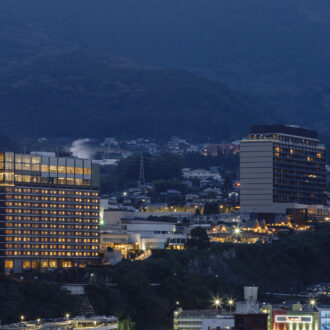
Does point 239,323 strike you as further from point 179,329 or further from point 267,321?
point 179,329

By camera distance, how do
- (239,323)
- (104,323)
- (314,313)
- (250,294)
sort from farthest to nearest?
(104,323) → (250,294) → (314,313) → (239,323)

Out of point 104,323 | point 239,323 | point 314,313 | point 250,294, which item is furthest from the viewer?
point 104,323

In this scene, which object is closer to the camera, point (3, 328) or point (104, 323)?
point (3, 328)

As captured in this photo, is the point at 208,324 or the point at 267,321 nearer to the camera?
the point at 267,321

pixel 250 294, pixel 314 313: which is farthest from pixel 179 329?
pixel 314 313

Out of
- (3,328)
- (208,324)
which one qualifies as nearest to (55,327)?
(3,328)

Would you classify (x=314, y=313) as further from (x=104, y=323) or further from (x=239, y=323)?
(x=104, y=323)
